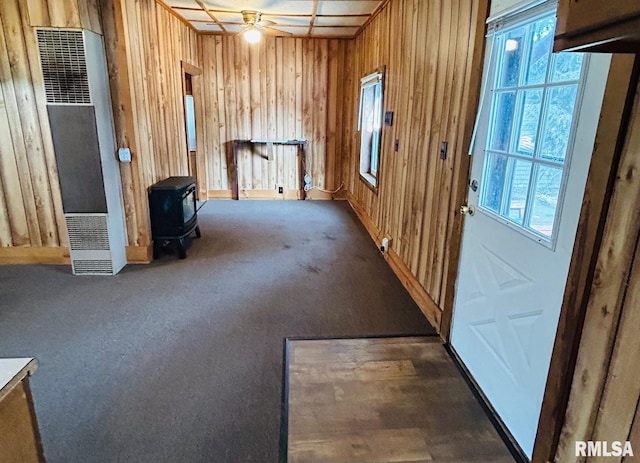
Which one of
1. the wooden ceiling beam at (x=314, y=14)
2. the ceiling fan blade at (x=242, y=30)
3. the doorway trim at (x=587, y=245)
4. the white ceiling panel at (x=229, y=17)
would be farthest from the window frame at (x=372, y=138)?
the doorway trim at (x=587, y=245)

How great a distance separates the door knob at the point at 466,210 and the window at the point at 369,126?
7.91 feet

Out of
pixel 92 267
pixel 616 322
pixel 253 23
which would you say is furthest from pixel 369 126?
pixel 616 322

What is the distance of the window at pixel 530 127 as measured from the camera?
153 cm

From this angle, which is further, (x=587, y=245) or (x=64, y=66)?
(x=64, y=66)

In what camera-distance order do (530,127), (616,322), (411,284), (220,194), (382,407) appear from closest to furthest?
(616,322)
(530,127)
(382,407)
(411,284)
(220,194)

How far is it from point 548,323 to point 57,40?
386 centimetres

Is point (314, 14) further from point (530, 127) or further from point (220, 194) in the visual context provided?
point (530, 127)

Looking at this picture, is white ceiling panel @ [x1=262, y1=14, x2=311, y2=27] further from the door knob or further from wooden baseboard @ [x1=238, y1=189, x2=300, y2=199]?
the door knob

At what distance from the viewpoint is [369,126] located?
5.42m

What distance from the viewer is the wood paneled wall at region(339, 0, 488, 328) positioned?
2371mm

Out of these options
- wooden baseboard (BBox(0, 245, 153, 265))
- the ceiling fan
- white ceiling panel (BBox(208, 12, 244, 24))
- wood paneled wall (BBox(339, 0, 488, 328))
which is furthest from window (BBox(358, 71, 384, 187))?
wooden baseboard (BBox(0, 245, 153, 265))

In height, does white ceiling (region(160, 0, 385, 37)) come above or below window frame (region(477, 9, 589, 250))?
above

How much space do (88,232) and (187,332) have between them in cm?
161

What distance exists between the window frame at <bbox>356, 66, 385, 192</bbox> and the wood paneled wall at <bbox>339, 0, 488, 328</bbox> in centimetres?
15
